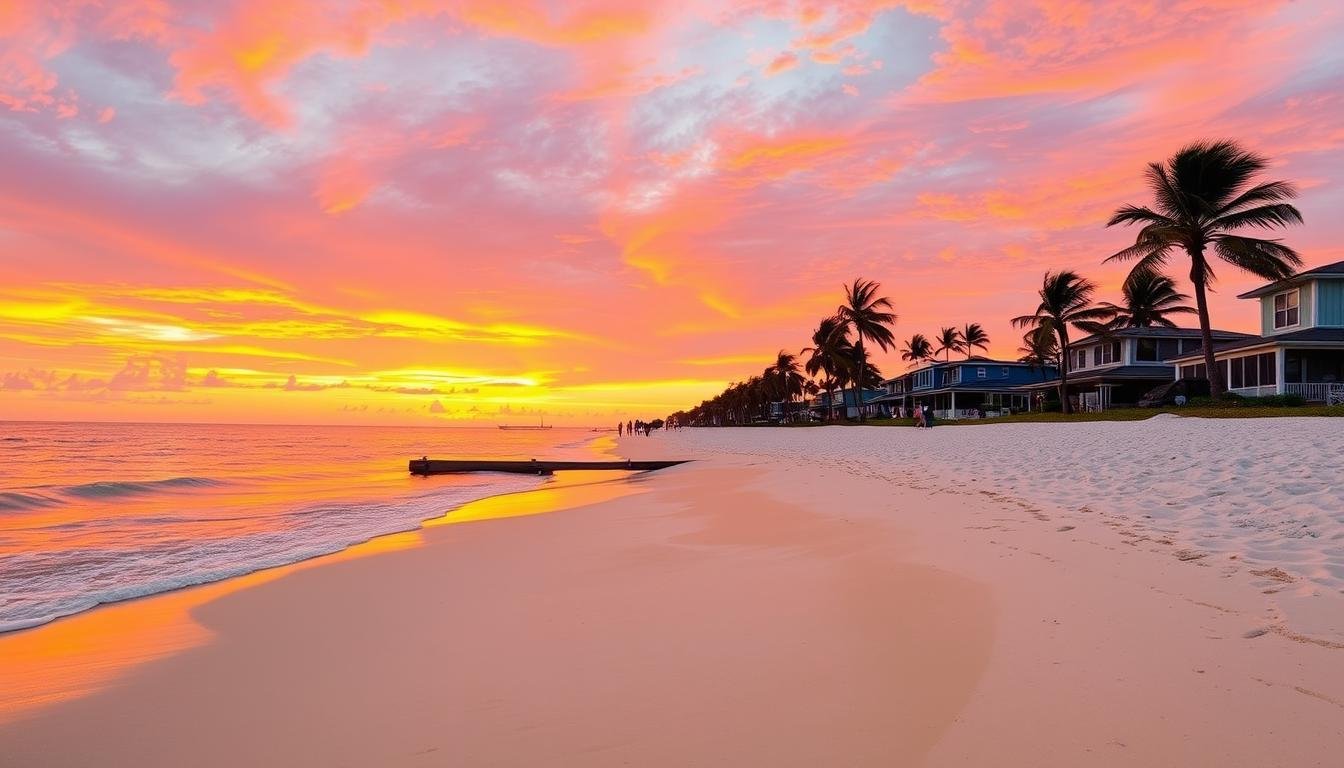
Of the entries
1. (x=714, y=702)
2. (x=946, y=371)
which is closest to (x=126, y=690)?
(x=714, y=702)

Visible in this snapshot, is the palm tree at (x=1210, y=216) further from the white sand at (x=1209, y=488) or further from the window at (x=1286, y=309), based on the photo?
the white sand at (x=1209, y=488)

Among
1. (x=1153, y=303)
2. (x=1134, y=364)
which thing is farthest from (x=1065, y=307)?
(x=1153, y=303)

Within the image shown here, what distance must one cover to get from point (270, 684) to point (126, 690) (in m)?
1.02

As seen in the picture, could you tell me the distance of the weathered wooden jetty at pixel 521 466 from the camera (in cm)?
3041

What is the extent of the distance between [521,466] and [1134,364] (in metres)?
39.3

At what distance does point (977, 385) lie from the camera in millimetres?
64125

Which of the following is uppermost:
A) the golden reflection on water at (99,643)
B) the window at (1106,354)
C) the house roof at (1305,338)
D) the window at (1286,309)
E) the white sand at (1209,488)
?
the window at (1286,309)

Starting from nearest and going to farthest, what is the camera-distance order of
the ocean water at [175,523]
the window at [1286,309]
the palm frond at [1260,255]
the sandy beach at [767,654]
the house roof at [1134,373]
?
the sandy beach at [767,654], the ocean water at [175,523], the palm frond at [1260,255], the window at [1286,309], the house roof at [1134,373]

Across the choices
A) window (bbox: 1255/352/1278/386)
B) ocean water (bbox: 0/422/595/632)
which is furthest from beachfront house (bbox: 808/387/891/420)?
ocean water (bbox: 0/422/595/632)

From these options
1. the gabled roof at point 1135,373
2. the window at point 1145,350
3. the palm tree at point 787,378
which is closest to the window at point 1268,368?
the gabled roof at point 1135,373

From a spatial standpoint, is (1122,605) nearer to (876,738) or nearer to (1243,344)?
(876,738)

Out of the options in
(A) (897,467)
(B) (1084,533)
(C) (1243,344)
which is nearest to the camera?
(B) (1084,533)

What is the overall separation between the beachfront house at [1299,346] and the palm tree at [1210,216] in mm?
3911

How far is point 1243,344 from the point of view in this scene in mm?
33938
